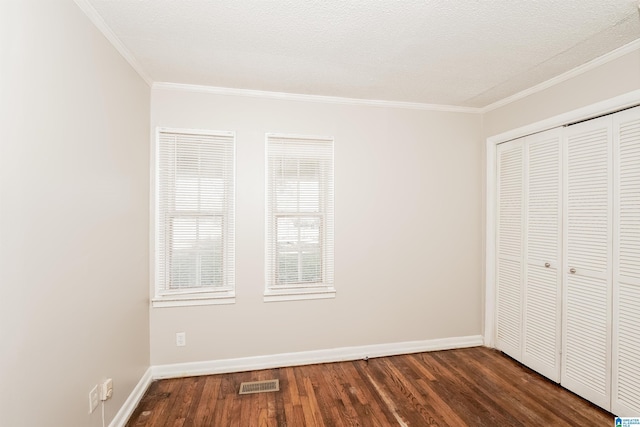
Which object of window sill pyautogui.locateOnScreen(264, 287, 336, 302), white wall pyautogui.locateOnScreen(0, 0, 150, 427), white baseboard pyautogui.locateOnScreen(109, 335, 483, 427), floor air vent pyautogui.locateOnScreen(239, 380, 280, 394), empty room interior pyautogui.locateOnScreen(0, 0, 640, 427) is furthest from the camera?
window sill pyautogui.locateOnScreen(264, 287, 336, 302)

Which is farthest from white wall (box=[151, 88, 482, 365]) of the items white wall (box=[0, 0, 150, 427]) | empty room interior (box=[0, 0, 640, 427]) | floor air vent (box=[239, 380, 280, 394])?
white wall (box=[0, 0, 150, 427])

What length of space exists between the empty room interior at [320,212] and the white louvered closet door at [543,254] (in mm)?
21

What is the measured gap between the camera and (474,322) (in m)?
3.40

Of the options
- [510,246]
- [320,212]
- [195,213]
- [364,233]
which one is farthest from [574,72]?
[195,213]

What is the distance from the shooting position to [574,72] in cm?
245

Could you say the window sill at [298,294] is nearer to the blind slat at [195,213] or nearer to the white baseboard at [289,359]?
the blind slat at [195,213]

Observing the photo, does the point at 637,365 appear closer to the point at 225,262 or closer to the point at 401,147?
the point at 401,147

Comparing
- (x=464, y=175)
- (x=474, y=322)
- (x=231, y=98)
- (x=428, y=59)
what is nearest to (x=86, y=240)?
(x=231, y=98)

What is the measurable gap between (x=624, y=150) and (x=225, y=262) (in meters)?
3.28

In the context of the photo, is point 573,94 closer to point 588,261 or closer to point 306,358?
point 588,261

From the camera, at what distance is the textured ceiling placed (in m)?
1.72

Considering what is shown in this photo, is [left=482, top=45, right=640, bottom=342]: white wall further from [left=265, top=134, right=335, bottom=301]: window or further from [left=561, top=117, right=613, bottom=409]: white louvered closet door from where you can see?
[left=265, top=134, right=335, bottom=301]: window

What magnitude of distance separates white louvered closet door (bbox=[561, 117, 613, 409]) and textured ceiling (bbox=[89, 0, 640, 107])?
2.23 feet

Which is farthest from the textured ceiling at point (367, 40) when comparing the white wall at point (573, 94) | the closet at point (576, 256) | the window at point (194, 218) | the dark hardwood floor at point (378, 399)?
the dark hardwood floor at point (378, 399)
